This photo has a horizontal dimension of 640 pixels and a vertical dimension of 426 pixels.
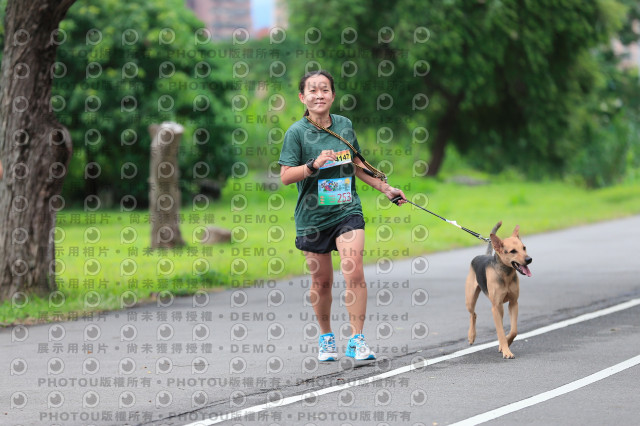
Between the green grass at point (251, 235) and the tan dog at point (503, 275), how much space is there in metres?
4.43

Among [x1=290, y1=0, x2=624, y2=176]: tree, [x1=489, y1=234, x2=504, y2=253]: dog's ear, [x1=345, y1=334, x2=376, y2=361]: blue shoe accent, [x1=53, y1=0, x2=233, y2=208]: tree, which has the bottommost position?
[x1=345, y1=334, x2=376, y2=361]: blue shoe accent

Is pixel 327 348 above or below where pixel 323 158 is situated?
below

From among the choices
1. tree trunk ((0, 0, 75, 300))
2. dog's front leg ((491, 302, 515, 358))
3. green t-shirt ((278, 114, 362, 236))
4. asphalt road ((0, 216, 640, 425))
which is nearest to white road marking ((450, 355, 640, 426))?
asphalt road ((0, 216, 640, 425))

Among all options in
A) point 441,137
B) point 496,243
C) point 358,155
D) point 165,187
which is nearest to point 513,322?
point 496,243

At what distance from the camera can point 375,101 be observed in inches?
1447

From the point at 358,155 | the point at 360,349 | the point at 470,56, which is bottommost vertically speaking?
the point at 360,349

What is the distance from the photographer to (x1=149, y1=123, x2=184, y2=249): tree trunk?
17.5m

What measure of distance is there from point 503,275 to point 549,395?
1630mm

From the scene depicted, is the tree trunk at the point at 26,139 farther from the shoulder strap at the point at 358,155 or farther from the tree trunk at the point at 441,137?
the tree trunk at the point at 441,137

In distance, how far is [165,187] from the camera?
1758 centimetres

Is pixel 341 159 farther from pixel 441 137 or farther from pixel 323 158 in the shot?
pixel 441 137

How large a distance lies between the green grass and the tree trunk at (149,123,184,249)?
0.37 meters

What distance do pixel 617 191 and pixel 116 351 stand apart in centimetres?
2422

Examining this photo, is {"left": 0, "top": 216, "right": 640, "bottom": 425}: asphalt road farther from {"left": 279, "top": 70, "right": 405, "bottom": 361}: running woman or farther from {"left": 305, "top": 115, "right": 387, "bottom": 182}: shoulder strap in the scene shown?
{"left": 305, "top": 115, "right": 387, "bottom": 182}: shoulder strap
